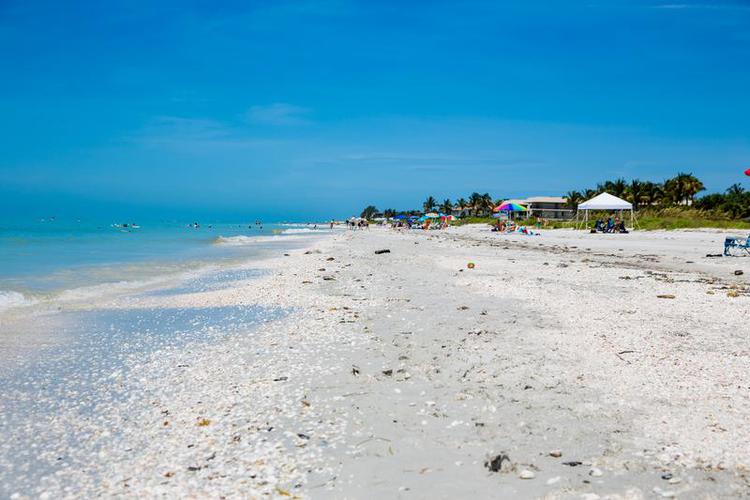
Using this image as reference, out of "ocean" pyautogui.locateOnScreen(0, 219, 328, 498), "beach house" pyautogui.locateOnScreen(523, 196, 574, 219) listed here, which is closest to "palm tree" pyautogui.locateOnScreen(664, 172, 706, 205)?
"beach house" pyautogui.locateOnScreen(523, 196, 574, 219)

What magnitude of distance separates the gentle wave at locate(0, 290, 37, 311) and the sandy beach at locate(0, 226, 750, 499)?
7.08 meters

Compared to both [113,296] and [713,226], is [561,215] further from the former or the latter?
[113,296]

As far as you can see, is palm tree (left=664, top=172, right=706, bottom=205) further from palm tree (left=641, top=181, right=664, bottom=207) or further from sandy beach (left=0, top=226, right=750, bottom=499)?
sandy beach (left=0, top=226, right=750, bottom=499)

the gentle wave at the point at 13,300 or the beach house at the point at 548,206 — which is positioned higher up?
the beach house at the point at 548,206

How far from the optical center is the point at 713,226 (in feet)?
139

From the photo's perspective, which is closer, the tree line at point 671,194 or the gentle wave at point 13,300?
the gentle wave at point 13,300

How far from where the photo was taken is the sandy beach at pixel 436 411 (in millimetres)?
3838

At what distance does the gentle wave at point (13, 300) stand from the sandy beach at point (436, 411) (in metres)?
7.08

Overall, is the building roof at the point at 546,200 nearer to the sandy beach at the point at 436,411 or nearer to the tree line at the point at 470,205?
the tree line at the point at 470,205

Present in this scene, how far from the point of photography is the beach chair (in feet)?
66.7

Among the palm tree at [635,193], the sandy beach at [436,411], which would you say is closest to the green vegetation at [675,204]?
the palm tree at [635,193]

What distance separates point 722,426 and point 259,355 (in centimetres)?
550

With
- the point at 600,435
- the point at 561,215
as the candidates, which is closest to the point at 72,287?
the point at 600,435

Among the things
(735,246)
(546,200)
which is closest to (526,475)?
(735,246)
